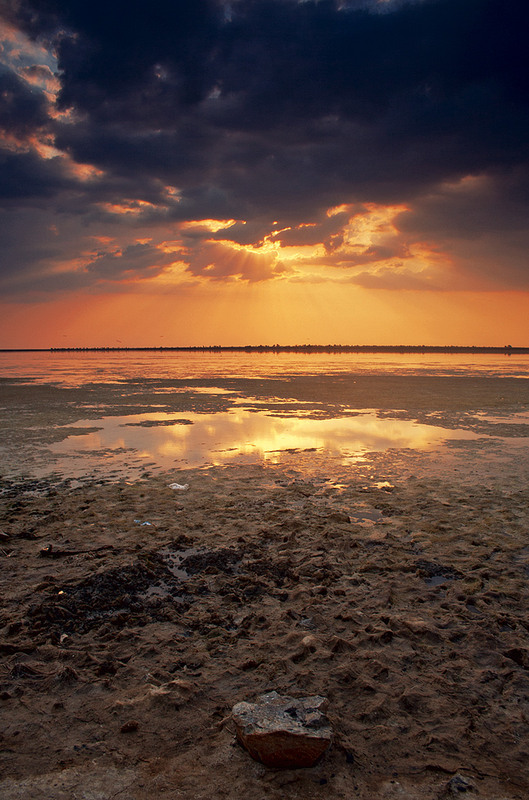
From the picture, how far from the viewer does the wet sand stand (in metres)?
3.14

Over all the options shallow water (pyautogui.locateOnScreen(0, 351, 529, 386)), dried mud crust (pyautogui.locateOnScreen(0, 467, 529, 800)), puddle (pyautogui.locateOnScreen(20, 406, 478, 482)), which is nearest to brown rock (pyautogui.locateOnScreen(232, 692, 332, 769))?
dried mud crust (pyautogui.locateOnScreen(0, 467, 529, 800))

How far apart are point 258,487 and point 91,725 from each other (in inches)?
247

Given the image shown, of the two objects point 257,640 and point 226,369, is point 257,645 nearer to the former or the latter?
point 257,640

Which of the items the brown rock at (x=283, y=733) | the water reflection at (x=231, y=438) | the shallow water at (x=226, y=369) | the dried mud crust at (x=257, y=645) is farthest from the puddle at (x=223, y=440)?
the shallow water at (x=226, y=369)

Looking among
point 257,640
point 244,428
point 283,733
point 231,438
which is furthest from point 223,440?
point 283,733

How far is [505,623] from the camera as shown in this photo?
15.7ft

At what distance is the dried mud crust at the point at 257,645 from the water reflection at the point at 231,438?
14.2 ft

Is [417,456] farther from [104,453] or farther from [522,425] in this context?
[104,453]

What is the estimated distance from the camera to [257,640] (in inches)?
179

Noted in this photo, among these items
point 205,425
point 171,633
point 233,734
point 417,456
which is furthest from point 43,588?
point 205,425

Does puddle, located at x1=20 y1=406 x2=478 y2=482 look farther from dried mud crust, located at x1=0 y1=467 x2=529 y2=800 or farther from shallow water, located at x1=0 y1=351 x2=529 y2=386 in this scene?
shallow water, located at x1=0 y1=351 x2=529 y2=386

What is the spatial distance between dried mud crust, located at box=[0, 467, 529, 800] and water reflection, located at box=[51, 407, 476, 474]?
14.2 ft

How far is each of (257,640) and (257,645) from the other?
0.27ft

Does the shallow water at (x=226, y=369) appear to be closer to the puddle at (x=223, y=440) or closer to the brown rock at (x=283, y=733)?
the puddle at (x=223, y=440)
